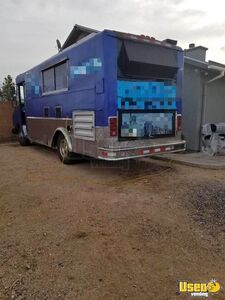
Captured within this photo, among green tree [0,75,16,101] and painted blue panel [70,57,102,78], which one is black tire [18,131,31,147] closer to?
painted blue panel [70,57,102,78]

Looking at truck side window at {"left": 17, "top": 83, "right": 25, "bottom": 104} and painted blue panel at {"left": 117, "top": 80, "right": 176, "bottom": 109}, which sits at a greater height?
truck side window at {"left": 17, "top": 83, "right": 25, "bottom": 104}

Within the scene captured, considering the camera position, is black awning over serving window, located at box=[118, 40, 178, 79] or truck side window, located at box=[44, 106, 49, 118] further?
truck side window, located at box=[44, 106, 49, 118]

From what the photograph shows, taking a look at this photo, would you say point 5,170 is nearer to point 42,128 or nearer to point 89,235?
point 42,128

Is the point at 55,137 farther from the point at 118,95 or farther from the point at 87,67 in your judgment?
the point at 118,95

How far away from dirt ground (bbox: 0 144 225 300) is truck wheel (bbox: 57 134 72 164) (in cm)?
101

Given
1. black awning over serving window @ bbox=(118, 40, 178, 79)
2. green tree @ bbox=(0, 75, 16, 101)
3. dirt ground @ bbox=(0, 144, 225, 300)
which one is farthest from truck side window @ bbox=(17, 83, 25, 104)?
green tree @ bbox=(0, 75, 16, 101)

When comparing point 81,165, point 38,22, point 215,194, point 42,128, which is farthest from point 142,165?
point 38,22

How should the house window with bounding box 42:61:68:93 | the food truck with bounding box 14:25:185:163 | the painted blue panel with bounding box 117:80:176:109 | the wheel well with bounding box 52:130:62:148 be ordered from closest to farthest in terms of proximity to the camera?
the food truck with bounding box 14:25:185:163, the painted blue panel with bounding box 117:80:176:109, the house window with bounding box 42:61:68:93, the wheel well with bounding box 52:130:62:148

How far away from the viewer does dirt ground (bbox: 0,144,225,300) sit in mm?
2229

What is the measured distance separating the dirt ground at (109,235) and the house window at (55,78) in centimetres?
255

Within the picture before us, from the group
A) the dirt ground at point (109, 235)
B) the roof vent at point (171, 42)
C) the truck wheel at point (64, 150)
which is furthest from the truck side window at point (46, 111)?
the roof vent at point (171, 42)

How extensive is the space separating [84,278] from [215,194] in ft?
10.4

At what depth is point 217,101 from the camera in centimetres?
923

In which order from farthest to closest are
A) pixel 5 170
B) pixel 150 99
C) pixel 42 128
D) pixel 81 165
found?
1. pixel 42 128
2. pixel 81 165
3. pixel 5 170
4. pixel 150 99
